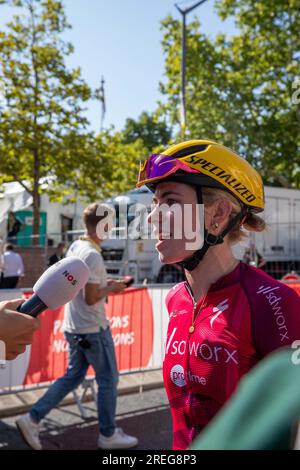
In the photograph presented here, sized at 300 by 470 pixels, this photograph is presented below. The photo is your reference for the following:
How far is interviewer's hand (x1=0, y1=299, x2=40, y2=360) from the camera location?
5.77 ft

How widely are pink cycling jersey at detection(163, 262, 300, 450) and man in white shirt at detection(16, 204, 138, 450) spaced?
251 centimetres

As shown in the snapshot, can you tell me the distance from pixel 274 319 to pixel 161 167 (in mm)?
839

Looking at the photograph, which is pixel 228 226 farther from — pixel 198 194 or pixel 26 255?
pixel 26 255

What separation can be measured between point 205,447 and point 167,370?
172 centimetres

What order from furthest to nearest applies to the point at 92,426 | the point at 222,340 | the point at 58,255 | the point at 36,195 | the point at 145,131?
1. the point at 145,131
2. the point at 36,195
3. the point at 58,255
4. the point at 92,426
5. the point at 222,340

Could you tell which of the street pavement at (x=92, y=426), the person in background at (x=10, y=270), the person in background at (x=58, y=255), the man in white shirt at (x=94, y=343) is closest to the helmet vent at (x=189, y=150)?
the man in white shirt at (x=94, y=343)

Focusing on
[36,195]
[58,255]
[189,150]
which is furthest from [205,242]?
[36,195]

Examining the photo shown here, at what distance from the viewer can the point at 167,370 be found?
7.06 ft

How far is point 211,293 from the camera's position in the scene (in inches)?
82.4

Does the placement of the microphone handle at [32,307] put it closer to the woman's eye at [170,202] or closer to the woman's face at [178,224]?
the woman's face at [178,224]

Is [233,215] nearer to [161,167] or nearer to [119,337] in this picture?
[161,167]

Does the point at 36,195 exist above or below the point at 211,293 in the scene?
above

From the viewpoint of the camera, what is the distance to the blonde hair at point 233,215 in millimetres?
2199

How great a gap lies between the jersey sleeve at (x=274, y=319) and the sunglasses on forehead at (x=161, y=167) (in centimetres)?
65
